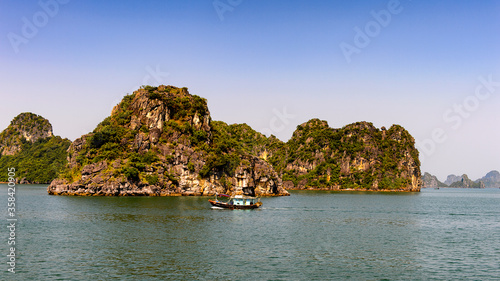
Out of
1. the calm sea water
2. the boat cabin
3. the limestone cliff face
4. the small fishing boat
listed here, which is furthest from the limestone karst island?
the calm sea water

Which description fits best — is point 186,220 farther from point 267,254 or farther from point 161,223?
point 267,254

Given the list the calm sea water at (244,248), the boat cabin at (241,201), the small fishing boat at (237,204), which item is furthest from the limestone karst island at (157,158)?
the calm sea water at (244,248)

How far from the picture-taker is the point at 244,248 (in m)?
41.7

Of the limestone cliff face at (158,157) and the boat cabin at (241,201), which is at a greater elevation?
the limestone cliff face at (158,157)

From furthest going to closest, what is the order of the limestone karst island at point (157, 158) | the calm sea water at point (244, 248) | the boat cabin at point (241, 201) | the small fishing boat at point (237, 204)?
the limestone karst island at point (157, 158) → the boat cabin at point (241, 201) → the small fishing boat at point (237, 204) → the calm sea water at point (244, 248)

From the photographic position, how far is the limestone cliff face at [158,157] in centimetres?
11694

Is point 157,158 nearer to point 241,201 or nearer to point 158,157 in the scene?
point 158,157

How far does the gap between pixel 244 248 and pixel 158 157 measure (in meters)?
87.5

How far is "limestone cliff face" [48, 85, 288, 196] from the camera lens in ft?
384

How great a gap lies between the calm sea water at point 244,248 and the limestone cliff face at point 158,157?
49642mm

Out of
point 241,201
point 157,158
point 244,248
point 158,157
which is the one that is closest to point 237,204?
point 241,201

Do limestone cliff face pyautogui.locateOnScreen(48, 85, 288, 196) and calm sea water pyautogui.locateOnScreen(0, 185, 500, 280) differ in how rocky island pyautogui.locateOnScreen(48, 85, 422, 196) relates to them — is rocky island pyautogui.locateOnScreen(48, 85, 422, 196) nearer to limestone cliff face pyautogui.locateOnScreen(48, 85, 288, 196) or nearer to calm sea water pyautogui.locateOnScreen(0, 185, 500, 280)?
limestone cliff face pyautogui.locateOnScreen(48, 85, 288, 196)

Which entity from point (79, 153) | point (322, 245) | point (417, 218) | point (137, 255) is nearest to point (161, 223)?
point (137, 255)

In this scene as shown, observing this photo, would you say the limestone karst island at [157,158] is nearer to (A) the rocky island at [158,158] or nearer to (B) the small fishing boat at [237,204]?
(A) the rocky island at [158,158]
